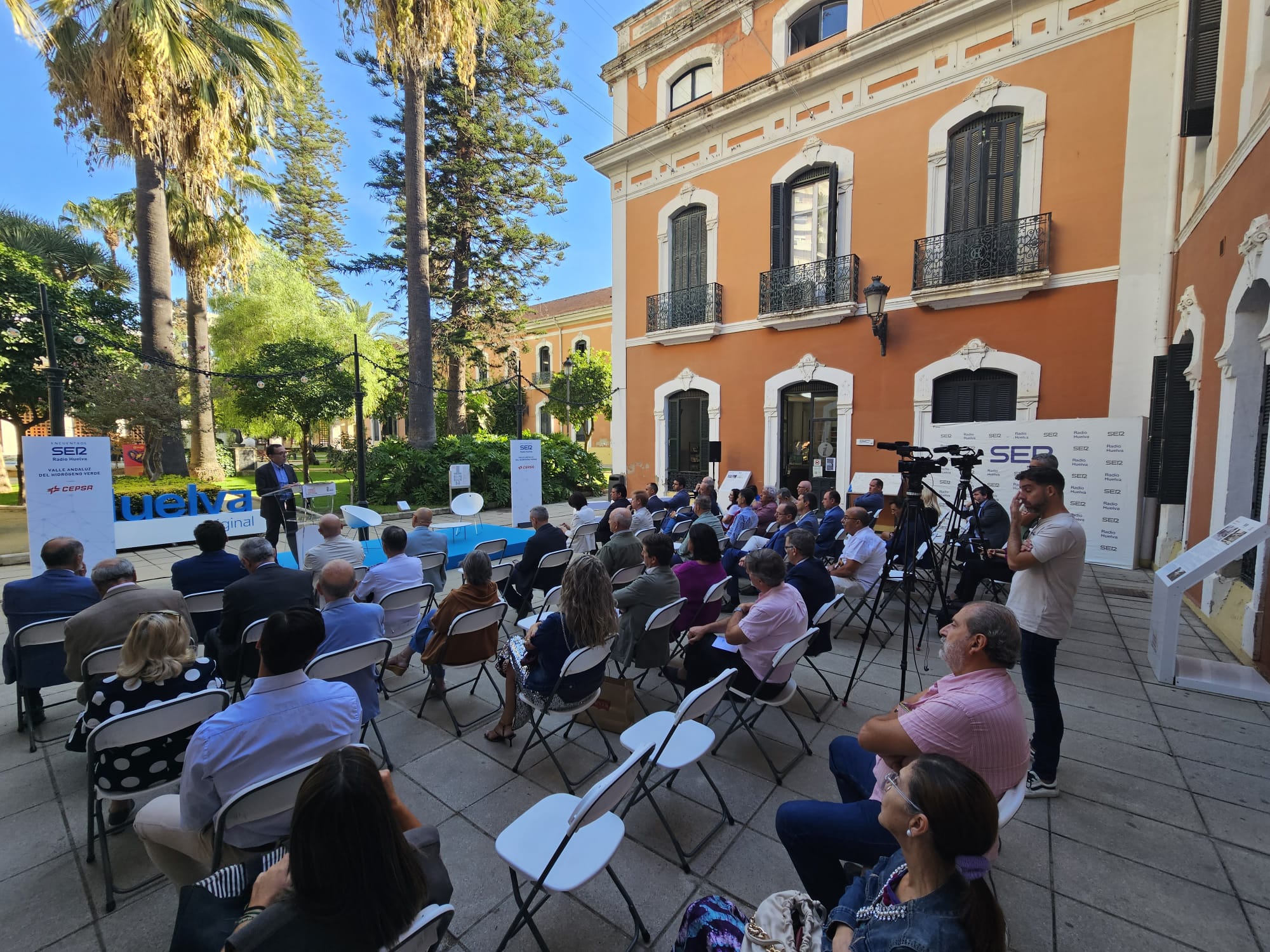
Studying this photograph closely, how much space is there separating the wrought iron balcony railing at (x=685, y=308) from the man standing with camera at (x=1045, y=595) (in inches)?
362

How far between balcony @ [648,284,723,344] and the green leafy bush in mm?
4511

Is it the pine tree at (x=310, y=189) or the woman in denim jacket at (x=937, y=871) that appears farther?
the pine tree at (x=310, y=189)

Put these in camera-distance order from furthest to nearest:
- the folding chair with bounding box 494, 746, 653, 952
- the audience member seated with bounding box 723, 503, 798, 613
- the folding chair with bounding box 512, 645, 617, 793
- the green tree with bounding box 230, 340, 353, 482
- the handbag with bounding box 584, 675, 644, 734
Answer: the green tree with bounding box 230, 340, 353, 482 → the audience member seated with bounding box 723, 503, 798, 613 → the handbag with bounding box 584, 675, 644, 734 → the folding chair with bounding box 512, 645, 617, 793 → the folding chair with bounding box 494, 746, 653, 952

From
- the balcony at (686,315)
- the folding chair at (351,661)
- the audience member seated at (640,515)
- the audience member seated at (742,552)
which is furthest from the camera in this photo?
the balcony at (686,315)

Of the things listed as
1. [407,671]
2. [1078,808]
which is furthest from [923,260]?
[407,671]

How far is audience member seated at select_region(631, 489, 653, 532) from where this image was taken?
269 inches

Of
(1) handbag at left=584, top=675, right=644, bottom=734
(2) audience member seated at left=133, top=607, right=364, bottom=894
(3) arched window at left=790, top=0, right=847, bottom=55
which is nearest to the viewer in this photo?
(2) audience member seated at left=133, top=607, right=364, bottom=894

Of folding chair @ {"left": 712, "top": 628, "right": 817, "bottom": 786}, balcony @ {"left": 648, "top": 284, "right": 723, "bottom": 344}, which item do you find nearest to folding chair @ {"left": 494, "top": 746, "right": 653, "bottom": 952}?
folding chair @ {"left": 712, "top": 628, "right": 817, "bottom": 786}

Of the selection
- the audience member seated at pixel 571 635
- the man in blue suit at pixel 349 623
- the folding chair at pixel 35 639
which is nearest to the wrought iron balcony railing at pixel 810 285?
the audience member seated at pixel 571 635

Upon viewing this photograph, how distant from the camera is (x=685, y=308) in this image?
465 inches

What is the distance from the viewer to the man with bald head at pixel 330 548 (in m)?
4.54

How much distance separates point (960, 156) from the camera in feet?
28.3

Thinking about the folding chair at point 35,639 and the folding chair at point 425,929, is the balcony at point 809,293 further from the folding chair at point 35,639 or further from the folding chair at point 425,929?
Answer: the folding chair at point 35,639

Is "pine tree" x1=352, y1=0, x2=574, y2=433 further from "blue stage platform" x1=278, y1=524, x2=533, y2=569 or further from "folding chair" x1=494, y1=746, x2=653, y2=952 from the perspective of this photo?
"folding chair" x1=494, y1=746, x2=653, y2=952
